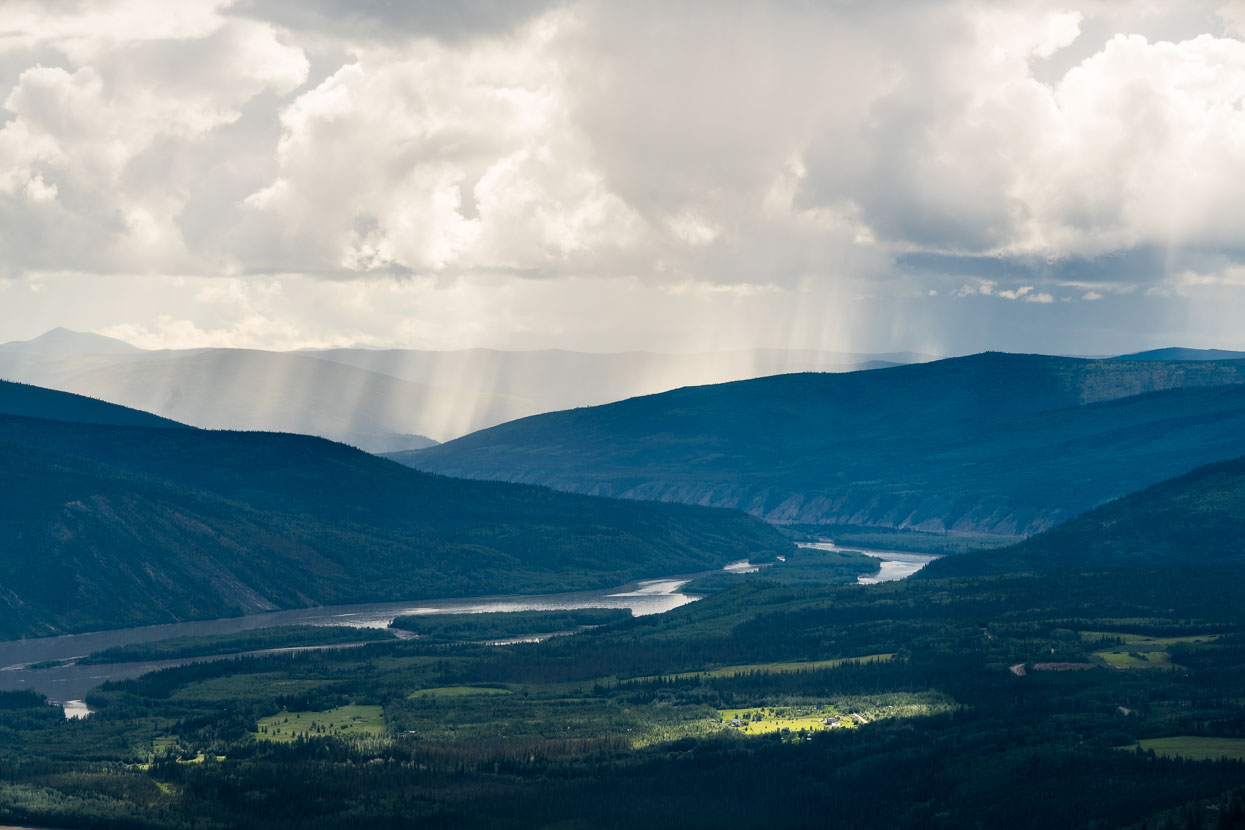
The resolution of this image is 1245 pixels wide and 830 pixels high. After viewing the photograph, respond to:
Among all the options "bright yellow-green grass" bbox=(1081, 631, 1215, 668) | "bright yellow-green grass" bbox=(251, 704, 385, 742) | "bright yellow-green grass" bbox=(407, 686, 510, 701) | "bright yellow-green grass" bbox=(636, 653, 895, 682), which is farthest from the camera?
"bright yellow-green grass" bbox=(636, 653, 895, 682)

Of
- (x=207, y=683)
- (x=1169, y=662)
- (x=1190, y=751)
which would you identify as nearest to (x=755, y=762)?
(x=1190, y=751)

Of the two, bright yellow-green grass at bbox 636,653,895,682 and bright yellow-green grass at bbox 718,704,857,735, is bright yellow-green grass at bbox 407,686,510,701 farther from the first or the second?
bright yellow-green grass at bbox 718,704,857,735

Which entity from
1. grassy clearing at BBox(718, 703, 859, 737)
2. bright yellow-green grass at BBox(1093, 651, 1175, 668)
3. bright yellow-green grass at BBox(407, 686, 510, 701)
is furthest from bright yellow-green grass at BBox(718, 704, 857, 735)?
bright yellow-green grass at BBox(1093, 651, 1175, 668)

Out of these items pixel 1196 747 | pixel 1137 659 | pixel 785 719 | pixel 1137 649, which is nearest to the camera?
pixel 1196 747

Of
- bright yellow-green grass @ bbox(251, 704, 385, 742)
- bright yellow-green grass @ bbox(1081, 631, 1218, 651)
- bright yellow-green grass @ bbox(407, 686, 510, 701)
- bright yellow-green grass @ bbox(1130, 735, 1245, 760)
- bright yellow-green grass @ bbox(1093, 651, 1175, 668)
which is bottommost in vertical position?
bright yellow-green grass @ bbox(251, 704, 385, 742)

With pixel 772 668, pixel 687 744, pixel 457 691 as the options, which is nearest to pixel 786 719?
pixel 687 744

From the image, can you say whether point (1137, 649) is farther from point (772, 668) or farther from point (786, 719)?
point (786, 719)

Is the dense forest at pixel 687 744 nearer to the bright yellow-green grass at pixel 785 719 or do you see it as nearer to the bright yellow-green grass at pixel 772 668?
the bright yellow-green grass at pixel 785 719
